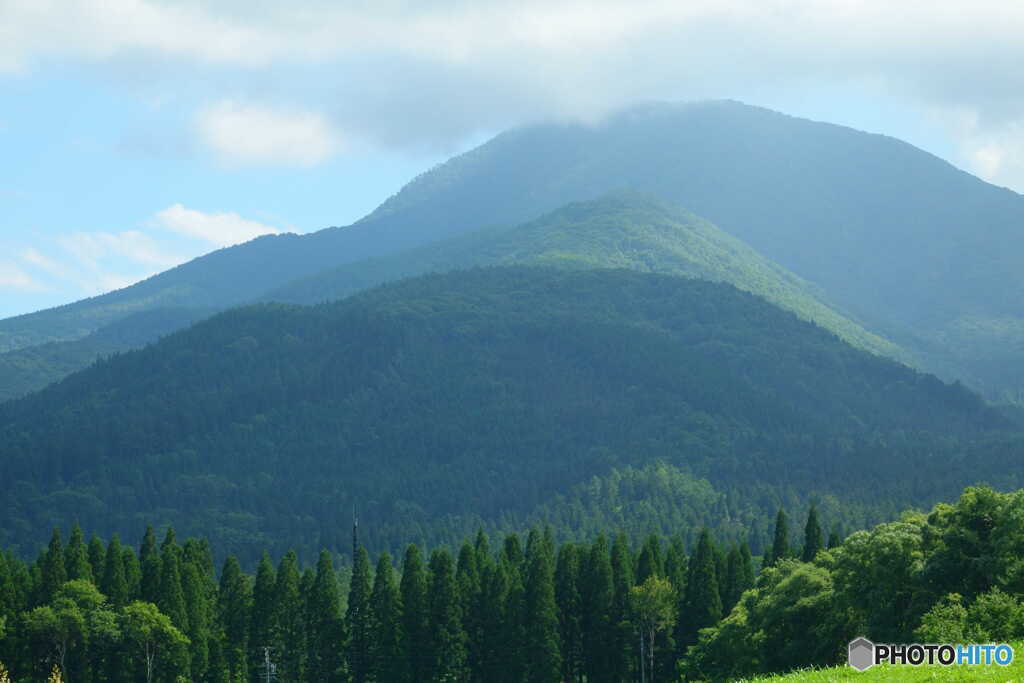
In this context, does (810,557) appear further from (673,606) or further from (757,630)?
(757,630)

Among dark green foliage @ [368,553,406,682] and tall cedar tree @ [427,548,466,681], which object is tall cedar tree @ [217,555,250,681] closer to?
dark green foliage @ [368,553,406,682]

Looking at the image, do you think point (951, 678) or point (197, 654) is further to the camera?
point (197, 654)

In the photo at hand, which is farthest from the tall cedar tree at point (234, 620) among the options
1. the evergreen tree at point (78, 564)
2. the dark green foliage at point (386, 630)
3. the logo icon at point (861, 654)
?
the logo icon at point (861, 654)

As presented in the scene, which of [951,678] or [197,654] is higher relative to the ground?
[951,678]

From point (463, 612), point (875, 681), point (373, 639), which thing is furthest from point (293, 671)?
point (875, 681)

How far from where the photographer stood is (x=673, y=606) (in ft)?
397

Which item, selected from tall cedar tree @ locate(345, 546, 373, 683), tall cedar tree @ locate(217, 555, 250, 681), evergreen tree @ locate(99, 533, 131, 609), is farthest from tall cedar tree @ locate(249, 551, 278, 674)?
evergreen tree @ locate(99, 533, 131, 609)

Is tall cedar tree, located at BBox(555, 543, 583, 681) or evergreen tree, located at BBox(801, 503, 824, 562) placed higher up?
evergreen tree, located at BBox(801, 503, 824, 562)

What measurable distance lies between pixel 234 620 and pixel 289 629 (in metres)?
5.52

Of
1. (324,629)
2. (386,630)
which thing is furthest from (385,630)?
(324,629)

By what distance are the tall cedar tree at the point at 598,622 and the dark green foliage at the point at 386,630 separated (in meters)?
17.7

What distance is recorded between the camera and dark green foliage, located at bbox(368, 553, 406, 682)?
119m

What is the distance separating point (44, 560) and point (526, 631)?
44.3m

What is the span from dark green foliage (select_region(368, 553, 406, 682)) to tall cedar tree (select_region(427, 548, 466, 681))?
127 inches
